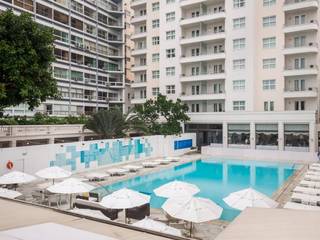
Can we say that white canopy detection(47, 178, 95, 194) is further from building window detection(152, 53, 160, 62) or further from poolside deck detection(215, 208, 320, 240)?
building window detection(152, 53, 160, 62)

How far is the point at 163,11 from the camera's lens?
50375 millimetres

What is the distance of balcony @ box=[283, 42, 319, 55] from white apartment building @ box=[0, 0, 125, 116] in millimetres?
32787

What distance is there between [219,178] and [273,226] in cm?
2278

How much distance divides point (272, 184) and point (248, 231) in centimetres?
2142

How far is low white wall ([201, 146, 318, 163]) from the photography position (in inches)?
1427

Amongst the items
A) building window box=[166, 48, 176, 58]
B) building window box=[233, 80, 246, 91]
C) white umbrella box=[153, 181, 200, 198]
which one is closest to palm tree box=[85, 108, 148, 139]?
building window box=[233, 80, 246, 91]

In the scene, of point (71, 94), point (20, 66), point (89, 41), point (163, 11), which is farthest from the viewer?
point (89, 41)

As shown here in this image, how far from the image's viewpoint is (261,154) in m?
38.2

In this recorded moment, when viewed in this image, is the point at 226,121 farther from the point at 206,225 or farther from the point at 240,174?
the point at 206,225

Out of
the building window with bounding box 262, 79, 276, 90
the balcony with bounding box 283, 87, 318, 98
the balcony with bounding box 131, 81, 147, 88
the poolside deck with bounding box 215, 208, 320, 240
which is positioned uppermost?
→ the balcony with bounding box 131, 81, 147, 88

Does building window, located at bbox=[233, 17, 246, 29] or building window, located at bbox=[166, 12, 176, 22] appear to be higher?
building window, located at bbox=[166, 12, 176, 22]

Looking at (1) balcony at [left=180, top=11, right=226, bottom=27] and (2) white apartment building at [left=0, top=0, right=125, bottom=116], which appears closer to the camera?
(1) balcony at [left=180, top=11, right=226, bottom=27]

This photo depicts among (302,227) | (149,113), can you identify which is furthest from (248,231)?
(149,113)

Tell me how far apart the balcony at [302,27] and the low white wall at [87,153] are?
19.8m
